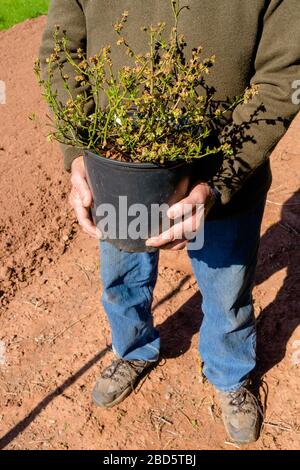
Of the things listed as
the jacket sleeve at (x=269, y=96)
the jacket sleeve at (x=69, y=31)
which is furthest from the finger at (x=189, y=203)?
the jacket sleeve at (x=69, y=31)

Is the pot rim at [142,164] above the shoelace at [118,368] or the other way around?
above

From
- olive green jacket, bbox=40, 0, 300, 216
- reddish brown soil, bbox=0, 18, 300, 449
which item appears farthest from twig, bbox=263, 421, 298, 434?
olive green jacket, bbox=40, 0, 300, 216

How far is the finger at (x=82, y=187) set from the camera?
2.04m

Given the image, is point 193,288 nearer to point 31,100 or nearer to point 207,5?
point 207,5

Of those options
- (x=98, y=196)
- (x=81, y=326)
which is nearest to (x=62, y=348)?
(x=81, y=326)

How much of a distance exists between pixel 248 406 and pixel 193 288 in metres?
0.88

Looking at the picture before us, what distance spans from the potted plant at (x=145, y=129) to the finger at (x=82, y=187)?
0.10m

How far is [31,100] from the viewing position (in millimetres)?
5047

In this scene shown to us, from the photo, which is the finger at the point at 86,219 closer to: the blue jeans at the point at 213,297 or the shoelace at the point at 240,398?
the blue jeans at the point at 213,297

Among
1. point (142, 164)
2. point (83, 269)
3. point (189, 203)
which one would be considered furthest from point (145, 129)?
point (83, 269)

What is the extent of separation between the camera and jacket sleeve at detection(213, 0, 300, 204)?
1843 mm

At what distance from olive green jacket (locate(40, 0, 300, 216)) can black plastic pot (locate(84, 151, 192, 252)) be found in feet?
0.80

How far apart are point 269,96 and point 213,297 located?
90 centimetres

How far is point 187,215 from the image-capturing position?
190cm
